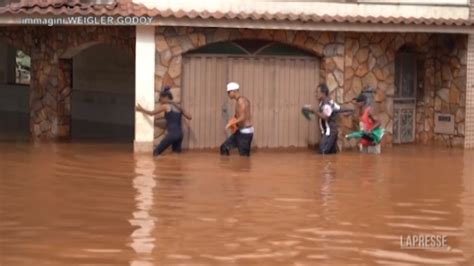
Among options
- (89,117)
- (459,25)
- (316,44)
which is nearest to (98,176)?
(316,44)

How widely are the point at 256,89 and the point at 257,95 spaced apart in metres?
0.12

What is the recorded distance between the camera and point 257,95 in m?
18.9

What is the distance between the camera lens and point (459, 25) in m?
19.5

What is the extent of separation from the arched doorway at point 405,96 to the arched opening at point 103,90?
6.72 m

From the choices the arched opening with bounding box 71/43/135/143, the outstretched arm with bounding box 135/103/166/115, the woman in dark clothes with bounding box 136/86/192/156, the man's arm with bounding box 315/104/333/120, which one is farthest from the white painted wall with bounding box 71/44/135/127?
the man's arm with bounding box 315/104/333/120

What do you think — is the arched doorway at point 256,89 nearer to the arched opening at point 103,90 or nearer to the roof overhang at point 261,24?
the roof overhang at point 261,24

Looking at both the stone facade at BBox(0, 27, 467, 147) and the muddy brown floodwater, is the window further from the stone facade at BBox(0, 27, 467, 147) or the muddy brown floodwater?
the muddy brown floodwater

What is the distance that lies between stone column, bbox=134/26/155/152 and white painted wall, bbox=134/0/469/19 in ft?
1.96

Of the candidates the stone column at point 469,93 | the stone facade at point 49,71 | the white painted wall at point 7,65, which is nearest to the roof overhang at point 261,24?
the stone column at point 469,93

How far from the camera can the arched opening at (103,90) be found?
2527 cm

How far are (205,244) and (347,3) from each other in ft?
33.7

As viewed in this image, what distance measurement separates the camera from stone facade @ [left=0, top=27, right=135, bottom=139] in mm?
20359

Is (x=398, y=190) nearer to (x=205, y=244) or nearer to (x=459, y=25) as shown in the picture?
(x=205, y=244)

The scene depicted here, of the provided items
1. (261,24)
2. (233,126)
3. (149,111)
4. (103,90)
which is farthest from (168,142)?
(103,90)
